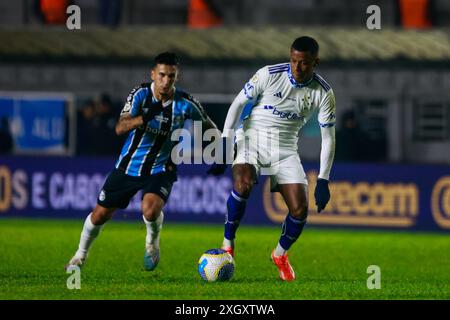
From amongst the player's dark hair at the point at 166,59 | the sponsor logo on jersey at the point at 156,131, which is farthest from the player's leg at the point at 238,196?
the player's dark hair at the point at 166,59

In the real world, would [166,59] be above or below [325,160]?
above

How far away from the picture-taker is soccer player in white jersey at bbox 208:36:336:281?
12891 millimetres

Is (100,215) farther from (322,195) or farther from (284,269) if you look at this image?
(322,195)

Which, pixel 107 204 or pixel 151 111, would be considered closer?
pixel 151 111

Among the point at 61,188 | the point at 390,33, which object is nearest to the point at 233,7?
the point at 390,33

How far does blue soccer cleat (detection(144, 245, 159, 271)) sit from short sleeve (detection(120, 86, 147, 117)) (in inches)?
58.6

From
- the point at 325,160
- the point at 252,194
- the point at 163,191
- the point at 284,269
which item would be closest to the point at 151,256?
the point at 163,191

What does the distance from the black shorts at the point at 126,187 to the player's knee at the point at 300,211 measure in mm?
1333

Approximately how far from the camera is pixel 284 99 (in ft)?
42.7

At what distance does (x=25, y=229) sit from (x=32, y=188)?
83.2 inches

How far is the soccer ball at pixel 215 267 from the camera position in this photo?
12398 millimetres

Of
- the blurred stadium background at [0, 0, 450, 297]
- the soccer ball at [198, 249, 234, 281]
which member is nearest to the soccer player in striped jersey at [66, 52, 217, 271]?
the soccer ball at [198, 249, 234, 281]

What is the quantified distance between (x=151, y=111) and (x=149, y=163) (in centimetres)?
63

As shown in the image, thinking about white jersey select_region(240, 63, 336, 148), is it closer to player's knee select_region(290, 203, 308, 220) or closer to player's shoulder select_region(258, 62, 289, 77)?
player's shoulder select_region(258, 62, 289, 77)
